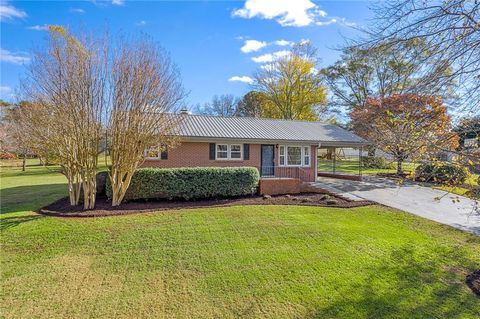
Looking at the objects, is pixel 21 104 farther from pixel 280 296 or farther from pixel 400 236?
pixel 400 236

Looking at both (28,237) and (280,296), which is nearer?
(280,296)

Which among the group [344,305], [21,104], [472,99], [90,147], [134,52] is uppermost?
[134,52]

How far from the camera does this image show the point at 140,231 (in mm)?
7246

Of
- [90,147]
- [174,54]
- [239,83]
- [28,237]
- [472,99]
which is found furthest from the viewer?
[239,83]

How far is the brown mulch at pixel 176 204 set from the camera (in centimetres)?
872

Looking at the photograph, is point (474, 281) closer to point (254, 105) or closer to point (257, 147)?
point (257, 147)

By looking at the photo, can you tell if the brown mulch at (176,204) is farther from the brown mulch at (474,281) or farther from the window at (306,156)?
the brown mulch at (474,281)

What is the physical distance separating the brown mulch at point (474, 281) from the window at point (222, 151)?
10712mm

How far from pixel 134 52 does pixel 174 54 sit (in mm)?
1667

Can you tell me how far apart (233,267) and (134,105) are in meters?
6.71

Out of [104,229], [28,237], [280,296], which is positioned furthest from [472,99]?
[28,237]

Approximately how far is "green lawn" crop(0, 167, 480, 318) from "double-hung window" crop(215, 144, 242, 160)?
19.3ft

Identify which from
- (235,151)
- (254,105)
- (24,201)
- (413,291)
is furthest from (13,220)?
(254,105)

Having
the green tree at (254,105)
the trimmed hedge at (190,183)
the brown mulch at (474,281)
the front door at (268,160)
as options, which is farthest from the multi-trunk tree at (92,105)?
the green tree at (254,105)
